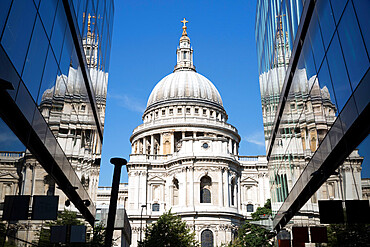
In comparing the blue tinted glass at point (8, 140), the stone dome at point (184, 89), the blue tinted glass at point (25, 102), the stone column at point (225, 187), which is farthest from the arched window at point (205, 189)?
the blue tinted glass at point (8, 140)

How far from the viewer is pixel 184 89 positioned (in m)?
92.6

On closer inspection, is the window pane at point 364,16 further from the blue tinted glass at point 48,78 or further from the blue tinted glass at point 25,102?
the blue tinted glass at point 48,78

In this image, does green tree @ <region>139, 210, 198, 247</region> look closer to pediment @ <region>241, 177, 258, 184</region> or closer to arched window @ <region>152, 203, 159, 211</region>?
arched window @ <region>152, 203, 159, 211</region>

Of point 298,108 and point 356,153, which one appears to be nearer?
point 356,153

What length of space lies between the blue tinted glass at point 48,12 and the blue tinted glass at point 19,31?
89cm

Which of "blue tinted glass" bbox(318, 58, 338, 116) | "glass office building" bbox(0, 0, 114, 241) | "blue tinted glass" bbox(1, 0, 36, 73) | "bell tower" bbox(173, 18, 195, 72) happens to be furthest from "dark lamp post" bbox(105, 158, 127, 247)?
"bell tower" bbox(173, 18, 195, 72)

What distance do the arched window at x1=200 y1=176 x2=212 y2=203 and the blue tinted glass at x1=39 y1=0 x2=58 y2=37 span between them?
174 ft

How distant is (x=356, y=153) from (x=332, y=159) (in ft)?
8.66

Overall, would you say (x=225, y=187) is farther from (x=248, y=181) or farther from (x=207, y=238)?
(x=207, y=238)

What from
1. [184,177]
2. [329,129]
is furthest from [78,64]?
[184,177]

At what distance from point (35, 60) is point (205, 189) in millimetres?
54933

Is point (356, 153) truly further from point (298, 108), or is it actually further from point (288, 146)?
point (288, 146)

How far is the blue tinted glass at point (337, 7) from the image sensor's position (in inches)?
419

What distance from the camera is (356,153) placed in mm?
10867
